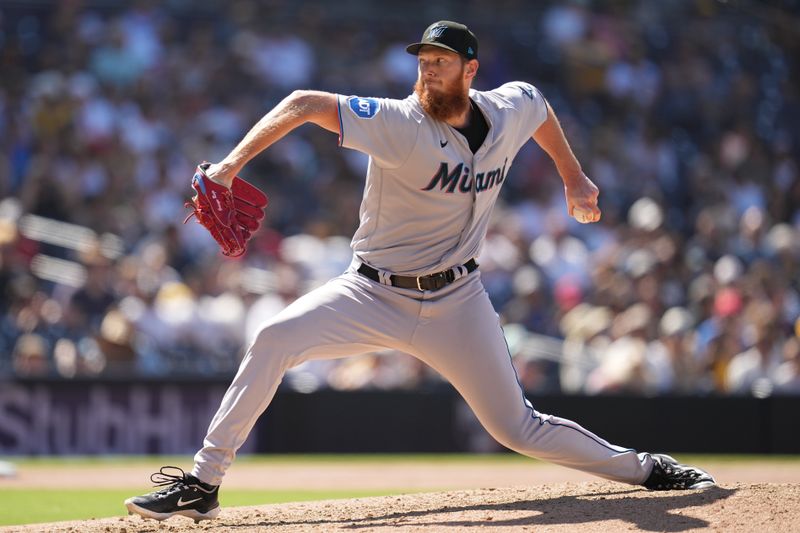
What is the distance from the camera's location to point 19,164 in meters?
12.8

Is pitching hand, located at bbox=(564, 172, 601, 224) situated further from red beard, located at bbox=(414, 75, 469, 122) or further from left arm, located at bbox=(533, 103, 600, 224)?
red beard, located at bbox=(414, 75, 469, 122)

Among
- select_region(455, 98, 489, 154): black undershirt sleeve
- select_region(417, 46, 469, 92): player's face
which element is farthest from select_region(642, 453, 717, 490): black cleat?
select_region(417, 46, 469, 92): player's face

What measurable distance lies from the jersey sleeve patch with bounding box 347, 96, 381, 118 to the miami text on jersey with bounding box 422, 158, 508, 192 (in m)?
0.38

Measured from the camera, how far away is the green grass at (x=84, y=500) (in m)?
6.71

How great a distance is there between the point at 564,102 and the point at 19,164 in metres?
6.88

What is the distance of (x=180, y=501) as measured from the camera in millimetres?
5102

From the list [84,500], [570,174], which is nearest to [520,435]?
[570,174]

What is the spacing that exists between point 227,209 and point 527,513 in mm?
1864

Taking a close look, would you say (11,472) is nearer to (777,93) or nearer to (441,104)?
(441,104)

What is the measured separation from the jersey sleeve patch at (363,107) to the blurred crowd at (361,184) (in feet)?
21.2

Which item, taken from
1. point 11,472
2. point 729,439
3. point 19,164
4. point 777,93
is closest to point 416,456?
point 729,439

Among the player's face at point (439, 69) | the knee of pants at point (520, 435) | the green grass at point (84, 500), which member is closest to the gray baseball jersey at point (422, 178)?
the player's face at point (439, 69)

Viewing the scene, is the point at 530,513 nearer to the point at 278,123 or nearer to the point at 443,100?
the point at 443,100

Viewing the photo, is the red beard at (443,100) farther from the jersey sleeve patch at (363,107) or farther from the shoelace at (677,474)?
the shoelace at (677,474)
